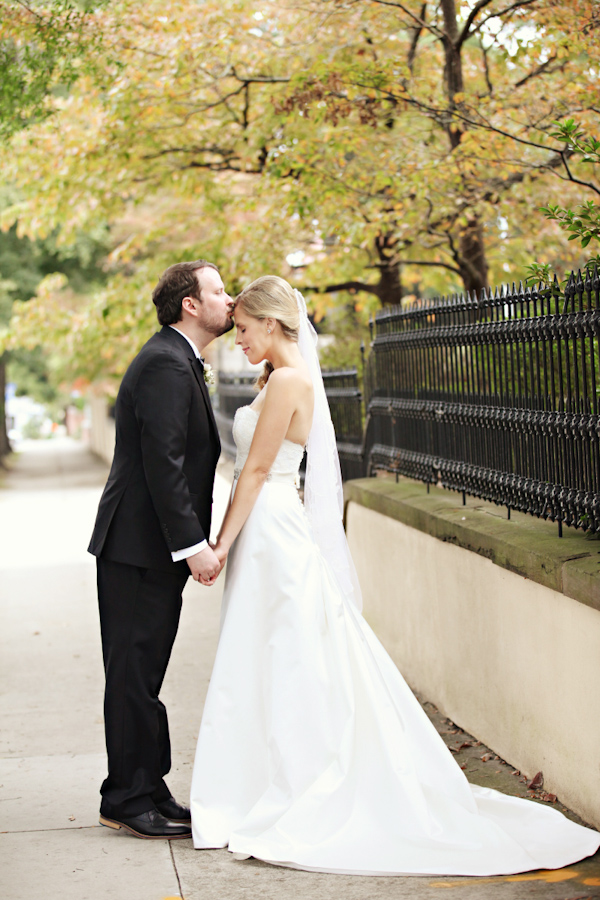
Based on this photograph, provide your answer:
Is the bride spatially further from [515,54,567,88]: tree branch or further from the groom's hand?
[515,54,567,88]: tree branch

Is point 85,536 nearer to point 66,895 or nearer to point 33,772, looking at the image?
point 33,772

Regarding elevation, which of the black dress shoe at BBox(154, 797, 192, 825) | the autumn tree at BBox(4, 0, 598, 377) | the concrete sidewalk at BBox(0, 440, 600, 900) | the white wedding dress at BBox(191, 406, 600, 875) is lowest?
the concrete sidewalk at BBox(0, 440, 600, 900)

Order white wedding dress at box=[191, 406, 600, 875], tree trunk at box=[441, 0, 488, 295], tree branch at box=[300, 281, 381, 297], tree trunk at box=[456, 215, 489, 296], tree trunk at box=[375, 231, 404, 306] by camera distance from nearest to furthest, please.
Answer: white wedding dress at box=[191, 406, 600, 875] → tree trunk at box=[441, 0, 488, 295] → tree trunk at box=[456, 215, 489, 296] → tree trunk at box=[375, 231, 404, 306] → tree branch at box=[300, 281, 381, 297]

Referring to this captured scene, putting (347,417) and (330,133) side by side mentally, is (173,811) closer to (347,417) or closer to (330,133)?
(347,417)

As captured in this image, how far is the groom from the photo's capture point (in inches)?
162

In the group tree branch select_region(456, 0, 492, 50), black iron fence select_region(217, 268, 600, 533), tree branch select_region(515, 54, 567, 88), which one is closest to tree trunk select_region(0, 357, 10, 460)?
tree branch select_region(515, 54, 567, 88)

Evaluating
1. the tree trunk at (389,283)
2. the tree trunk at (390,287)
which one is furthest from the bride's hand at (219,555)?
the tree trunk at (390,287)

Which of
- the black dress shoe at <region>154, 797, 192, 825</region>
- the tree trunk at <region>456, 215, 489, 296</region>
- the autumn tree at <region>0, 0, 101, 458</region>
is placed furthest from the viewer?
the tree trunk at <region>456, 215, 489, 296</region>

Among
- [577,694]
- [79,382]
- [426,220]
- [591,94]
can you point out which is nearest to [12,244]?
[79,382]

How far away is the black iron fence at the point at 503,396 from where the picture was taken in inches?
171

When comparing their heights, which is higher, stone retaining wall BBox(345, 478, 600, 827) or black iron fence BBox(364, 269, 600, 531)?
black iron fence BBox(364, 269, 600, 531)

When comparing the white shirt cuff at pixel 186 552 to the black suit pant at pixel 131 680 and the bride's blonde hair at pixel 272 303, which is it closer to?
the black suit pant at pixel 131 680

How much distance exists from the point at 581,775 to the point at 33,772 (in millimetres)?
2619

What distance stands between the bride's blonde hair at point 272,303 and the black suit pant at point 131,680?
1.14 meters
